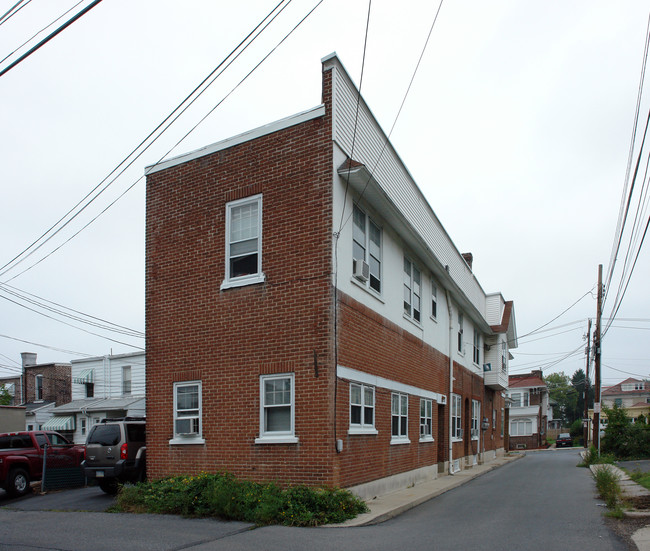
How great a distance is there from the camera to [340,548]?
8672 mm

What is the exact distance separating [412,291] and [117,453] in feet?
28.3

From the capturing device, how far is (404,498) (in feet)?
46.2

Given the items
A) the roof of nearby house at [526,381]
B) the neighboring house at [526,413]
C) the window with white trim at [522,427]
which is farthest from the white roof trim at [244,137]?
the roof of nearby house at [526,381]

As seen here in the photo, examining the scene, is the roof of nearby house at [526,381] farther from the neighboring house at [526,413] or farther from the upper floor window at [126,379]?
the upper floor window at [126,379]

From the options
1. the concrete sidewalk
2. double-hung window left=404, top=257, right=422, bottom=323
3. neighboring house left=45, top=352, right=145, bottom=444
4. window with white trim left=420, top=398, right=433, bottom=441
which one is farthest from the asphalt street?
neighboring house left=45, top=352, right=145, bottom=444

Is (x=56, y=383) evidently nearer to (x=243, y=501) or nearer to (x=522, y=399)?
(x=243, y=501)

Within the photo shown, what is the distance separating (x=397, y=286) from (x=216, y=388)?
5557mm

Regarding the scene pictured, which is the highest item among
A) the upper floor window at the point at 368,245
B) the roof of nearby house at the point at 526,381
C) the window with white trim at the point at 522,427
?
the upper floor window at the point at 368,245

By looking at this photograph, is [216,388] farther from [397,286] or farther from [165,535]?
[397,286]

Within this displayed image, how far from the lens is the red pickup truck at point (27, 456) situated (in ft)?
54.1

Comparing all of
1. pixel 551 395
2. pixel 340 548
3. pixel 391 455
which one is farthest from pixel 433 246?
pixel 551 395

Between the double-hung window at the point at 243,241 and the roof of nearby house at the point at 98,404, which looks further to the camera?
the roof of nearby house at the point at 98,404

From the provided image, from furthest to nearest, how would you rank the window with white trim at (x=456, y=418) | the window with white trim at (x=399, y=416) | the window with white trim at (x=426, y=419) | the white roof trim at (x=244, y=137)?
the window with white trim at (x=456, y=418)
the window with white trim at (x=426, y=419)
the window with white trim at (x=399, y=416)
the white roof trim at (x=244, y=137)

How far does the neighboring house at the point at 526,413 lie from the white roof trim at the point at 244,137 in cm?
5081
